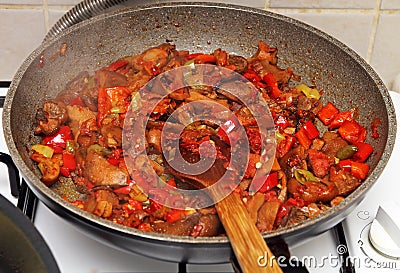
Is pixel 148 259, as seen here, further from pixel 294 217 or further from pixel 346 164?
pixel 346 164

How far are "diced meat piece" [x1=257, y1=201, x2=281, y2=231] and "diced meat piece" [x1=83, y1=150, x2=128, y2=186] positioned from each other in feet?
0.98

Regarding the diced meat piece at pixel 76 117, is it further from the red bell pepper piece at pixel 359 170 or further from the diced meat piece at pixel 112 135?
the red bell pepper piece at pixel 359 170

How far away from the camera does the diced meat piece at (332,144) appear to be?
1.37 meters

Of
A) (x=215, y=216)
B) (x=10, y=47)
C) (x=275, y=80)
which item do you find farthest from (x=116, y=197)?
(x=10, y=47)

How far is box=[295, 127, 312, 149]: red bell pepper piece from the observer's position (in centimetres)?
140

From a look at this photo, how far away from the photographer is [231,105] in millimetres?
1451

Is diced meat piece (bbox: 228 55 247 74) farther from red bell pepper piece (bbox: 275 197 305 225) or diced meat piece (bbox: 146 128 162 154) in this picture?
red bell pepper piece (bbox: 275 197 305 225)

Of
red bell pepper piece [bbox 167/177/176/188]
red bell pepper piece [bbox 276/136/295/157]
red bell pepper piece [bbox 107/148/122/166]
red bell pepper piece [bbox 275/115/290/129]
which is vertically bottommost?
red bell pepper piece [bbox 167/177/176/188]

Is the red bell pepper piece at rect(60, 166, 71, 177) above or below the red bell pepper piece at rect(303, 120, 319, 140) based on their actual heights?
below

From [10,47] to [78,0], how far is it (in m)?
0.25

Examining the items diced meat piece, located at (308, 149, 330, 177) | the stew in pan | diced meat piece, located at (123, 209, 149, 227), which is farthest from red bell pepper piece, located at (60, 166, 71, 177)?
diced meat piece, located at (308, 149, 330, 177)

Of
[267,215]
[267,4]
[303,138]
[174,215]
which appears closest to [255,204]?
[267,215]

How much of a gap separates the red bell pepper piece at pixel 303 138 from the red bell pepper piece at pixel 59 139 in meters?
0.54

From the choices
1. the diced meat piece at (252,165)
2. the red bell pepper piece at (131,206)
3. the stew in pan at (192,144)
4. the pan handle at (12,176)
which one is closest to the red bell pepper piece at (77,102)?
the stew in pan at (192,144)
